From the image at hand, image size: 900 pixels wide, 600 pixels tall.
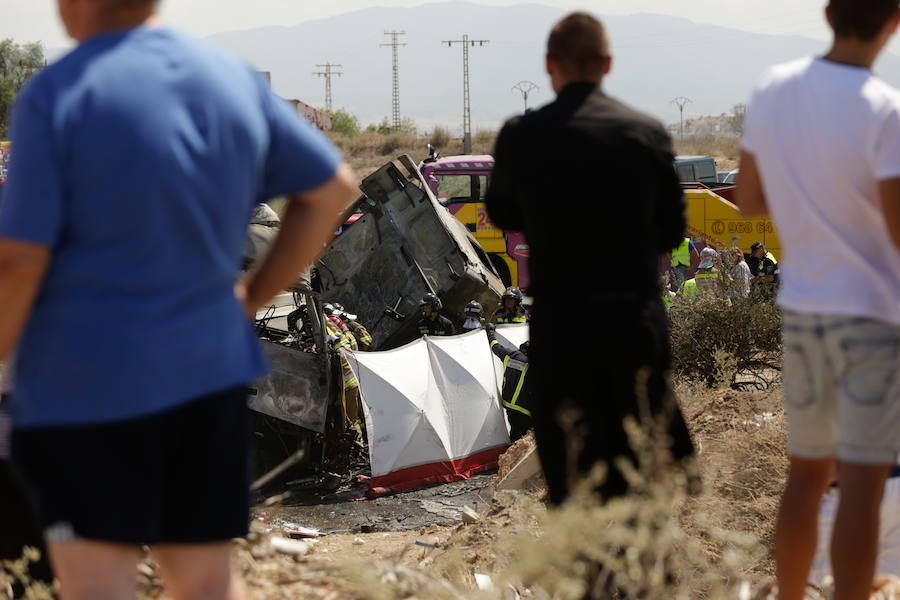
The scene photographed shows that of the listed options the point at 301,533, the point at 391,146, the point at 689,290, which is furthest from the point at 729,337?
the point at 391,146

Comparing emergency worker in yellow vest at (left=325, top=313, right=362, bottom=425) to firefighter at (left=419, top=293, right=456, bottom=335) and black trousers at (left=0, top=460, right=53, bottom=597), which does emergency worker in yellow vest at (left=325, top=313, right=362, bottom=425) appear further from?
black trousers at (left=0, top=460, right=53, bottom=597)

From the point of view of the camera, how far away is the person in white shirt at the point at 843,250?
92.0 inches

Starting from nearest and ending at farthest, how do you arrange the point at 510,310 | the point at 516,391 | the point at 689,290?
1. the point at 516,391
2. the point at 689,290
3. the point at 510,310

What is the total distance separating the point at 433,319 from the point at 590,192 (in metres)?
12.5

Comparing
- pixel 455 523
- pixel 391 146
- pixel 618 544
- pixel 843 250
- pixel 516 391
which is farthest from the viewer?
pixel 391 146

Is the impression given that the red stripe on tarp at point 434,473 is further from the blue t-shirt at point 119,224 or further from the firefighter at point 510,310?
the blue t-shirt at point 119,224

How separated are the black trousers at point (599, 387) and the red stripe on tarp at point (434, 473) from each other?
10089 millimetres

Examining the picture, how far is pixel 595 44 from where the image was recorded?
2.70m

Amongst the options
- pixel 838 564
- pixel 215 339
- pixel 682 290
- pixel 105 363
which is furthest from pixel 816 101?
pixel 682 290

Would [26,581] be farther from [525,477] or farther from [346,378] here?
[346,378]

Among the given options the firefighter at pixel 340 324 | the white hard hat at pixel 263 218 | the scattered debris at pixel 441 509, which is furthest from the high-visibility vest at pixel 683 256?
the scattered debris at pixel 441 509

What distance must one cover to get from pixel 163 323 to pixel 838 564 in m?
1.67

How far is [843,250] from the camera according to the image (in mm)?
2342

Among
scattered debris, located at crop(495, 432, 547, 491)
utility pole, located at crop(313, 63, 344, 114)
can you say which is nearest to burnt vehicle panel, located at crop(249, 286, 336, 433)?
scattered debris, located at crop(495, 432, 547, 491)
